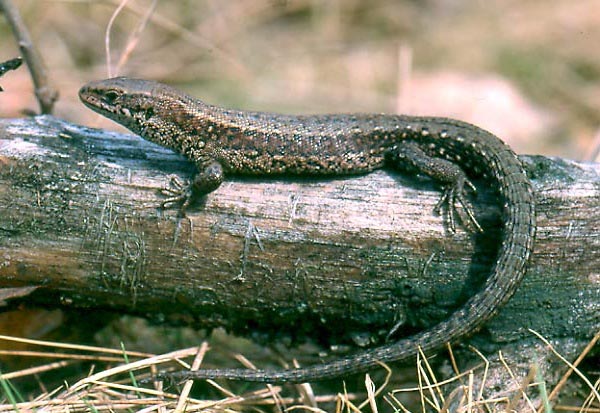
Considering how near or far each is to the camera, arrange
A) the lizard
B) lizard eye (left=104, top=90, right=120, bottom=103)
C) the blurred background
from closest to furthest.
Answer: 1. the lizard
2. lizard eye (left=104, top=90, right=120, bottom=103)
3. the blurred background

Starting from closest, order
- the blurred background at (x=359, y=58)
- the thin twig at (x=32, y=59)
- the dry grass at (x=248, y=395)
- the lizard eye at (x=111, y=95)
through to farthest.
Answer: the dry grass at (x=248, y=395) → the lizard eye at (x=111, y=95) → the thin twig at (x=32, y=59) → the blurred background at (x=359, y=58)

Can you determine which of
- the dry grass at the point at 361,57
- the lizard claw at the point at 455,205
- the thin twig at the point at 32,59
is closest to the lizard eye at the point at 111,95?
the thin twig at the point at 32,59

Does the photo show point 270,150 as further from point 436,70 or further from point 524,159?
point 436,70

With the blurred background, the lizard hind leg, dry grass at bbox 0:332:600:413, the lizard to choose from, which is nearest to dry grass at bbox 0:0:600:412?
the blurred background

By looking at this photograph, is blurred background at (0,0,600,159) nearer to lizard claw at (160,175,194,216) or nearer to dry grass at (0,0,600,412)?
dry grass at (0,0,600,412)

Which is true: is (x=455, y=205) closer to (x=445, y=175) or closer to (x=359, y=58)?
(x=445, y=175)

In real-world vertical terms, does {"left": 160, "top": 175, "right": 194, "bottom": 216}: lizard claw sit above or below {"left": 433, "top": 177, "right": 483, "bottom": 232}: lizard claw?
below

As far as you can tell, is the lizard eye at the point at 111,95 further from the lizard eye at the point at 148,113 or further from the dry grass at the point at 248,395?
the dry grass at the point at 248,395
